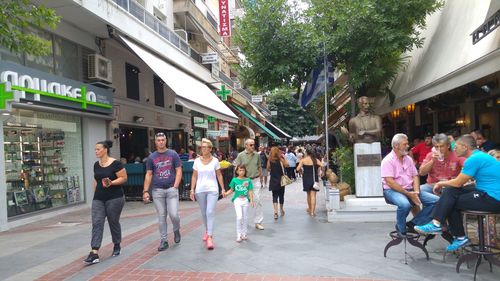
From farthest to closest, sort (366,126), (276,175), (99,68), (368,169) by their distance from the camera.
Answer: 1. (99,68)
2. (276,175)
3. (366,126)
4. (368,169)

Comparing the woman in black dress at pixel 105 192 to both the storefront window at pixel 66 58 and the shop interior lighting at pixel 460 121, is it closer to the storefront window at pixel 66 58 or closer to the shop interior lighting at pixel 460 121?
the storefront window at pixel 66 58

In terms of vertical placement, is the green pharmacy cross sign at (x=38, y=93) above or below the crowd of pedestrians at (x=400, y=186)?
above

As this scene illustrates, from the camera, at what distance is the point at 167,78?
13492 millimetres

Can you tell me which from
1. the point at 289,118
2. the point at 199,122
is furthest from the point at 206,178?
the point at 289,118

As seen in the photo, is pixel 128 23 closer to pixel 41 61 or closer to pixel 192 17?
pixel 41 61

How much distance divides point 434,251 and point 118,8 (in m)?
11.0

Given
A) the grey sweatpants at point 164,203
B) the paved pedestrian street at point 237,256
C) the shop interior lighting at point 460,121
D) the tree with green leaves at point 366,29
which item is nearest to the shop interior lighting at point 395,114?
the shop interior lighting at point 460,121

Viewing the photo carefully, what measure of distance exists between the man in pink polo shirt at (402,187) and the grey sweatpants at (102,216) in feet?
12.8

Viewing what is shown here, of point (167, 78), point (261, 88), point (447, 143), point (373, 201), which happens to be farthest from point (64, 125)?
point (447, 143)

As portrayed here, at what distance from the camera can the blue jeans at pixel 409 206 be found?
558 centimetres

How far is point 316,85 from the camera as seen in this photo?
12.1 m

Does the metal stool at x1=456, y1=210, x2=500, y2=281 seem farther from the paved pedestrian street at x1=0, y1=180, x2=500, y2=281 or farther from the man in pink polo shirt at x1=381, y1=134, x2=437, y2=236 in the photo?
the man in pink polo shirt at x1=381, y1=134, x2=437, y2=236

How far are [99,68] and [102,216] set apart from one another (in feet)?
26.2

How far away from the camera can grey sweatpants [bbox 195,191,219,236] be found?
6.89 metres
